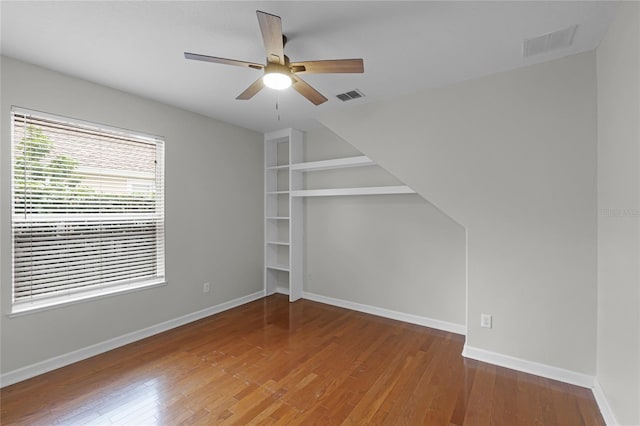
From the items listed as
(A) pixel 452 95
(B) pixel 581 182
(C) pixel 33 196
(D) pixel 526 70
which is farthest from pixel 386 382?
(C) pixel 33 196

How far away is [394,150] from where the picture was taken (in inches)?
126

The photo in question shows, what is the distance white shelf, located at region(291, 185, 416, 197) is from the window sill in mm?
2204

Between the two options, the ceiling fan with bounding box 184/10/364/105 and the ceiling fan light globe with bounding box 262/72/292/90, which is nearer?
the ceiling fan with bounding box 184/10/364/105

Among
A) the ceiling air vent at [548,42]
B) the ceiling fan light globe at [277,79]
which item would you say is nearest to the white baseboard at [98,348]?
the ceiling fan light globe at [277,79]

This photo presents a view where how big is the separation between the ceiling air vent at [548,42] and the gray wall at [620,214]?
0.71ft

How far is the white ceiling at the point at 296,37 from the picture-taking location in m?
1.77

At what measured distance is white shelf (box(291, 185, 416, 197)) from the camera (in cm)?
338

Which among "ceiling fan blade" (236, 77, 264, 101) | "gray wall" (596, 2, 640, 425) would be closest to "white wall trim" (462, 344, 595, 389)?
"gray wall" (596, 2, 640, 425)

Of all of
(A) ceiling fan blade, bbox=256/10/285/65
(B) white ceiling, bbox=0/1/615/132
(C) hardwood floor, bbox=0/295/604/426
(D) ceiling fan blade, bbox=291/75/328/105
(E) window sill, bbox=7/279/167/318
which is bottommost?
(C) hardwood floor, bbox=0/295/604/426

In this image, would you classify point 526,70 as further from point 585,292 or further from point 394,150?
point 585,292

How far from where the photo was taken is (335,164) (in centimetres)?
391

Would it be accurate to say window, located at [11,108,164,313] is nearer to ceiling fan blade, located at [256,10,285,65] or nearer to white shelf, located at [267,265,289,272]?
white shelf, located at [267,265,289,272]

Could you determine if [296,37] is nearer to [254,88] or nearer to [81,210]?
[254,88]

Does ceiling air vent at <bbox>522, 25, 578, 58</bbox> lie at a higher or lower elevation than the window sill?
higher
